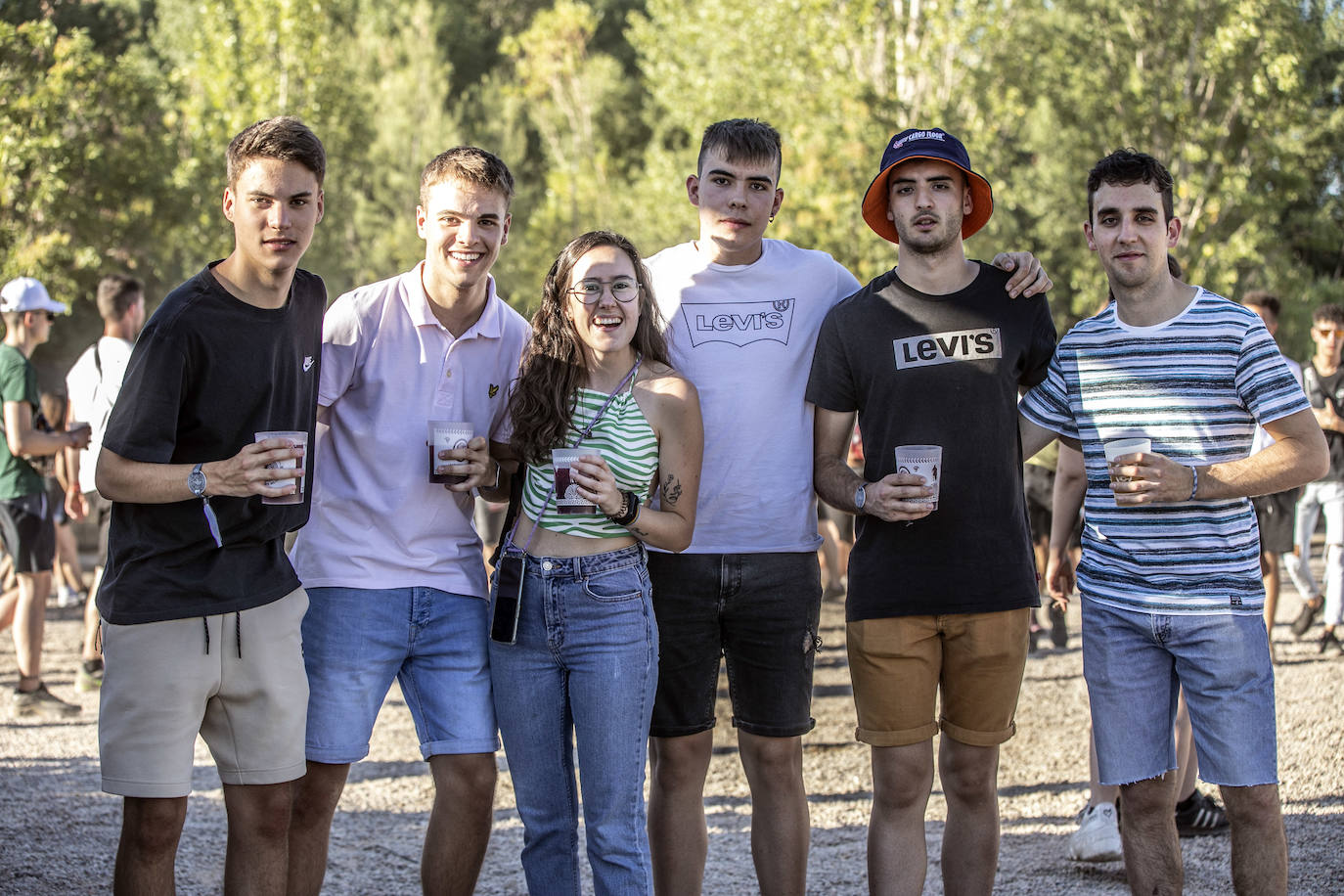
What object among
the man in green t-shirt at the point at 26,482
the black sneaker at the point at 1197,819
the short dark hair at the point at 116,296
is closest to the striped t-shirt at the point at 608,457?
the black sneaker at the point at 1197,819

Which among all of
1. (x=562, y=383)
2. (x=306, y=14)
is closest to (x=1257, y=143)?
(x=306, y=14)

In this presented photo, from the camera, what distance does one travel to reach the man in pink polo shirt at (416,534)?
11.7 feet

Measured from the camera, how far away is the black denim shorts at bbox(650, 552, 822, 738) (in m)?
3.82

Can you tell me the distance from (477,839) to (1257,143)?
19.4 m

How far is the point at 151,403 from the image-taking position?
9.99 ft

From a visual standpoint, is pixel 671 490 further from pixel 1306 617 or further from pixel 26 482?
pixel 1306 617

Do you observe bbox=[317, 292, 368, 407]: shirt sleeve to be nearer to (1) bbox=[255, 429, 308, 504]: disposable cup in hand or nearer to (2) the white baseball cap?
(1) bbox=[255, 429, 308, 504]: disposable cup in hand

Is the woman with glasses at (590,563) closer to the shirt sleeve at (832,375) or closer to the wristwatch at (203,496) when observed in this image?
the shirt sleeve at (832,375)

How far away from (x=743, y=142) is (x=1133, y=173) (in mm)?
1224

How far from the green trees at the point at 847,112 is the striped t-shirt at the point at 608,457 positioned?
15475 millimetres

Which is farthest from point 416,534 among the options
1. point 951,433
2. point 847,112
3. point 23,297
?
point 847,112

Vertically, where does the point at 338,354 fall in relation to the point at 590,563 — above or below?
above

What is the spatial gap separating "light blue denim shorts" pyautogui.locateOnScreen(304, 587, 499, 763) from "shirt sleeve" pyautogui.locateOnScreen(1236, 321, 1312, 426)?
2.43 meters

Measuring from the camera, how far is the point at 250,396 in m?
3.21
